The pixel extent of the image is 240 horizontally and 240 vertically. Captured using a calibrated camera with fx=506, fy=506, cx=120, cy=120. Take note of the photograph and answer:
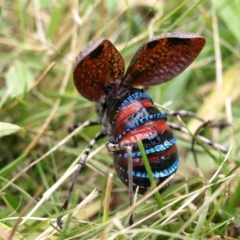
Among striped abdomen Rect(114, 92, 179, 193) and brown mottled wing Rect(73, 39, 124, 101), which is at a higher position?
brown mottled wing Rect(73, 39, 124, 101)

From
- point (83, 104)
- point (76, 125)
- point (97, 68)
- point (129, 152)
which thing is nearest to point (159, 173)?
point (129, 152)

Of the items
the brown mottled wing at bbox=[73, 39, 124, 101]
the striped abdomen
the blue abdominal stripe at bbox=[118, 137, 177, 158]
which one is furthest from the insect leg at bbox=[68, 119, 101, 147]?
the blue abdominal stripe at bbox=[118, 137, 177, 158]

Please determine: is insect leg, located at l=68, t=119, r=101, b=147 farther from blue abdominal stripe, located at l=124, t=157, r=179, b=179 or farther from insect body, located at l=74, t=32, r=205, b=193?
blue abdominal stripe, located at l=124, t=157, r=179, b=179

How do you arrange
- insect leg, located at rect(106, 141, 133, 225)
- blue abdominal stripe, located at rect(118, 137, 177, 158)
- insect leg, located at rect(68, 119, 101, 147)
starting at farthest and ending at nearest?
insect leg, located at rect(68, 119, 101, 147) < blue abdominal stripe, located at rect(118, 137, 177, 158) < insect leg, located at rect(106, 141, 133, 225)

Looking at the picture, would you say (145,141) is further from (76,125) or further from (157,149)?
(76,125)

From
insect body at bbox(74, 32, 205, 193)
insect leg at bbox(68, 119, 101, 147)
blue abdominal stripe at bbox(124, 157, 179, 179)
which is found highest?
insect body at bbox(74, 32, 205, 193)

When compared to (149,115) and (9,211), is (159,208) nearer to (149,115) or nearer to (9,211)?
(149,115)

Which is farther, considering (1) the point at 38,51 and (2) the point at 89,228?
(1) the point at 38,51

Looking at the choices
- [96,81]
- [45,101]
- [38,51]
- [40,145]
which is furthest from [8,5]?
[96,81]

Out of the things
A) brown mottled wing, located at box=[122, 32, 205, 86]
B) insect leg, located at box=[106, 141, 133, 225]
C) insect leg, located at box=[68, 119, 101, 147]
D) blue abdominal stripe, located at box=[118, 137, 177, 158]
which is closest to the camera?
insect leg, located at box=[106, 141, 133, 225]
